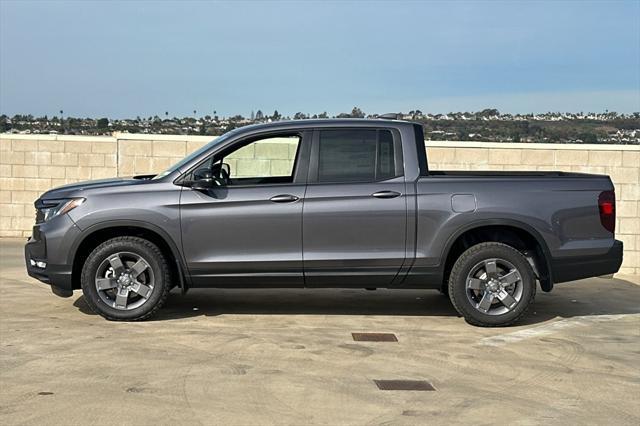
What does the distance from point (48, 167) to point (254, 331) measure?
847 cm

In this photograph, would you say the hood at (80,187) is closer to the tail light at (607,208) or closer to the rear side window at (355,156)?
the rear side window at (355,156)

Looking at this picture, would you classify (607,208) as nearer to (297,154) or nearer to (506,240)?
(506,240)

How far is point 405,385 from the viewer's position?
237 inches

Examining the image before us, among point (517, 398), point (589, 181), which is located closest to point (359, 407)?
point (517, 398)

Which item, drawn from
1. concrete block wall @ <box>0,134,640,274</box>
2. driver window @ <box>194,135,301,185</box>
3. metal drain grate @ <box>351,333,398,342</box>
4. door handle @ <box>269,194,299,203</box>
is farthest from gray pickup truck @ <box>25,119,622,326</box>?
concrete block wall @ <box>0,134,640,274</box>

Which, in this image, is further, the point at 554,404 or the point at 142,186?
the point at 142,186

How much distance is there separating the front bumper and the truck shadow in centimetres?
62

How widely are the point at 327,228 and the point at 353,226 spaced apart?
0.83 ft

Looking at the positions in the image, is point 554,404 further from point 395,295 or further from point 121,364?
point 395,295

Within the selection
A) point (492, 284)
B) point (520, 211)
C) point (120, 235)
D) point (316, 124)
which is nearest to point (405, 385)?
point (492, 284)

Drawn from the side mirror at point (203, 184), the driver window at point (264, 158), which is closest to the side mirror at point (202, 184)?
the side mirror at point (203, 184)

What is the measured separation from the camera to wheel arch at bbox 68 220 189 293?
26.0 feet

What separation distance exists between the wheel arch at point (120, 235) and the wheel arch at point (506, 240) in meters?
2.61

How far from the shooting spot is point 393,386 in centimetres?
598
